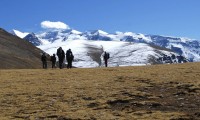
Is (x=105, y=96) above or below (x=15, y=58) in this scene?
below

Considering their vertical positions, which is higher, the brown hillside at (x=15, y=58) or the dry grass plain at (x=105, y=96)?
the brown hillside at (x=15, y=58)

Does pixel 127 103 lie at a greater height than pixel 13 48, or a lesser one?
lesser

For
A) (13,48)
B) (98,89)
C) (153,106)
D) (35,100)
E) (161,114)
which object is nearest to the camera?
(161,114)

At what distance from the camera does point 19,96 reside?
28047mm

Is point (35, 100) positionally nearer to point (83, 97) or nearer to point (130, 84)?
point (83, 97)

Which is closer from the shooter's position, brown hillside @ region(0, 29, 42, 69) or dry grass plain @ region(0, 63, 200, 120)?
dry grass plain @ region(0, 63, 200, 120)

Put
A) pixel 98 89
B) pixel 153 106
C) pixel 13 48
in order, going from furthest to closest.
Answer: pixel 13 48 < pixel 98 89 < pixel 153 106

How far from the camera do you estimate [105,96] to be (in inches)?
1059

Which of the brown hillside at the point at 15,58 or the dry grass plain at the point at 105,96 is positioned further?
the brown hillside at the point at 15,58

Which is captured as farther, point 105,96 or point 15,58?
point 15,58

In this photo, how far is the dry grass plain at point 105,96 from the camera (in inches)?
893

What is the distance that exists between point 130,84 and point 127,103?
5.67m

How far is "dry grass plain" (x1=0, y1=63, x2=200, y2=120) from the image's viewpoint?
22688 mm

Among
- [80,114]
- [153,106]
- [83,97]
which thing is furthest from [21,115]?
[153,106]
